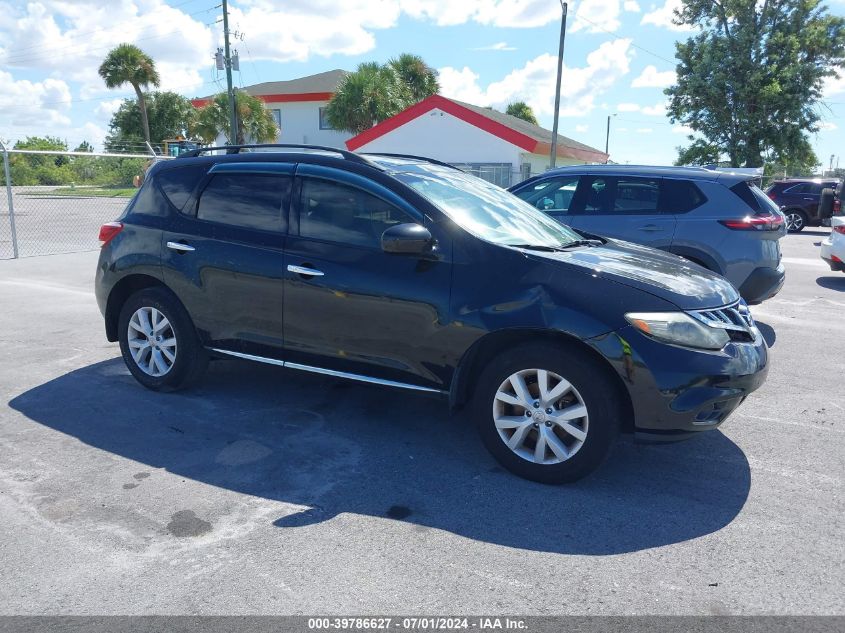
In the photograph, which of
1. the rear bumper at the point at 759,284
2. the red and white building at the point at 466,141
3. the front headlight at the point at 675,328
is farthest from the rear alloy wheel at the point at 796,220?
the front headlight at the point at 675,328

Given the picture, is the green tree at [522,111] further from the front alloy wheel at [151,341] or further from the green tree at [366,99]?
the front alloy wheel at [151,341]

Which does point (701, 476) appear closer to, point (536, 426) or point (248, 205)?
point (536, 426)

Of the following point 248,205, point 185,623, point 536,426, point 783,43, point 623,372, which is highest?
point 783,43

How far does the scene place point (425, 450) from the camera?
4.30 m

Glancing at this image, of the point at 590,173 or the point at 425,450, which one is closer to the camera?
the point at 425,450

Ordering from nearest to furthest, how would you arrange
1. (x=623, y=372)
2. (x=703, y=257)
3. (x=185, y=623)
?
(x=185, y=623), (x=623, y=372), (x=703, y=257)

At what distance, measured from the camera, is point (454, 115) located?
2905 centimetres

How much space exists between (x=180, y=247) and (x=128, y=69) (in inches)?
1782

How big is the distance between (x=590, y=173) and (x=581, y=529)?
528 cm

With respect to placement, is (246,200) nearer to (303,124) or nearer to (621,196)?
(621,196)

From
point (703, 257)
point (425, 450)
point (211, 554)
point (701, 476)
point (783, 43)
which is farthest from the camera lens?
point (783, 43)

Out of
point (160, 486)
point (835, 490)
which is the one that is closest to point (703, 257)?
point (835, 490)

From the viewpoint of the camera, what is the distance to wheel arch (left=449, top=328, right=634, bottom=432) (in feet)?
12.2

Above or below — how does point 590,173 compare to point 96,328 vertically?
above
